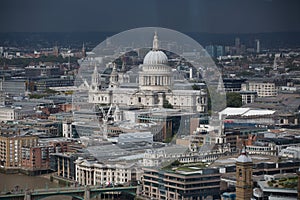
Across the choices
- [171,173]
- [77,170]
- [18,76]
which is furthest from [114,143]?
[18,76]

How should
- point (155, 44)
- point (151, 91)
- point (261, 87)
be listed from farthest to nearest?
point (261, 87)
point (155, 44)
point (151, 91)

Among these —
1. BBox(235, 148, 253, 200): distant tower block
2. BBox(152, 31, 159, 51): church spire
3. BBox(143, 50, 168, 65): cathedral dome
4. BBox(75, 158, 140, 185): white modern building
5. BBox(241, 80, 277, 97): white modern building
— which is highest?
BBox(152, 31, 159, 51): church spire

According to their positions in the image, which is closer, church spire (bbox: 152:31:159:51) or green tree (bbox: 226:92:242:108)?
green tree (bbox: 226:92:242:108)

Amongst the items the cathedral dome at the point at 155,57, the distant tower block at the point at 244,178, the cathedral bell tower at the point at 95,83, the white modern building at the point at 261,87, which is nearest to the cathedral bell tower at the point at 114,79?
the cathedral bell tower at the point at 95,83

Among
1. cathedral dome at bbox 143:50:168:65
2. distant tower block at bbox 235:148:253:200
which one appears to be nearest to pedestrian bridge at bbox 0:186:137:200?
distant tower block at bbox 235:148:253:200

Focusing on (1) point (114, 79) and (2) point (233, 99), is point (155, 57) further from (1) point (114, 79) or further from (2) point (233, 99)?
(2) point (233, 99)

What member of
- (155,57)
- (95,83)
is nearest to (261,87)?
(155,57)

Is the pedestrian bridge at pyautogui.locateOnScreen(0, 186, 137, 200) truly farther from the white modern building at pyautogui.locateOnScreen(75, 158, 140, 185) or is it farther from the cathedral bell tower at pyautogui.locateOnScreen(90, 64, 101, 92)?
the cathedral bell tower at pyautogui.locateOnScreen(90, 64, 101, 92)
